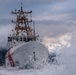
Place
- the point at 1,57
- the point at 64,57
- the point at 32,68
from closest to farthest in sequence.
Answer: the point at 64,57
the point at 32,68
the point at 1,57

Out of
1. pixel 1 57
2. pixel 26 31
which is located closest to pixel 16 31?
pixel 26 31

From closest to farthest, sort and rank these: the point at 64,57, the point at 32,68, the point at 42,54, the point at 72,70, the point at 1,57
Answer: the point at 72,70 → the point at 64,57 → the point at 32,68 → the point at 42,54 → the point at 1,57

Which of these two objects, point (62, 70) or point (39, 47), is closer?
point (62, 70)

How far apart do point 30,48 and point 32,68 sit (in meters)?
3.84

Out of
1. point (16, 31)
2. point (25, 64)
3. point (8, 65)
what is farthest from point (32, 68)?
point (16, 31)

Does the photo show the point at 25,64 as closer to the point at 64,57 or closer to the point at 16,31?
the point at 16,31

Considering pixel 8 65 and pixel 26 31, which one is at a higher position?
pixel 26 31

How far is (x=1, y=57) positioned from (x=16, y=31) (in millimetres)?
24917

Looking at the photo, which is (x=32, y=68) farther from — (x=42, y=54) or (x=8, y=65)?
(x=8, y=65)

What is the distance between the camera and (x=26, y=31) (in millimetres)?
69875

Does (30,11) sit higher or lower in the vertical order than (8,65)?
higher

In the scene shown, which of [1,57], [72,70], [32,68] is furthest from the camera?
[1,57]

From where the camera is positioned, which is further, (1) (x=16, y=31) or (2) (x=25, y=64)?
(1) (x=16, y=31)

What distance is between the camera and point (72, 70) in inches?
1233
